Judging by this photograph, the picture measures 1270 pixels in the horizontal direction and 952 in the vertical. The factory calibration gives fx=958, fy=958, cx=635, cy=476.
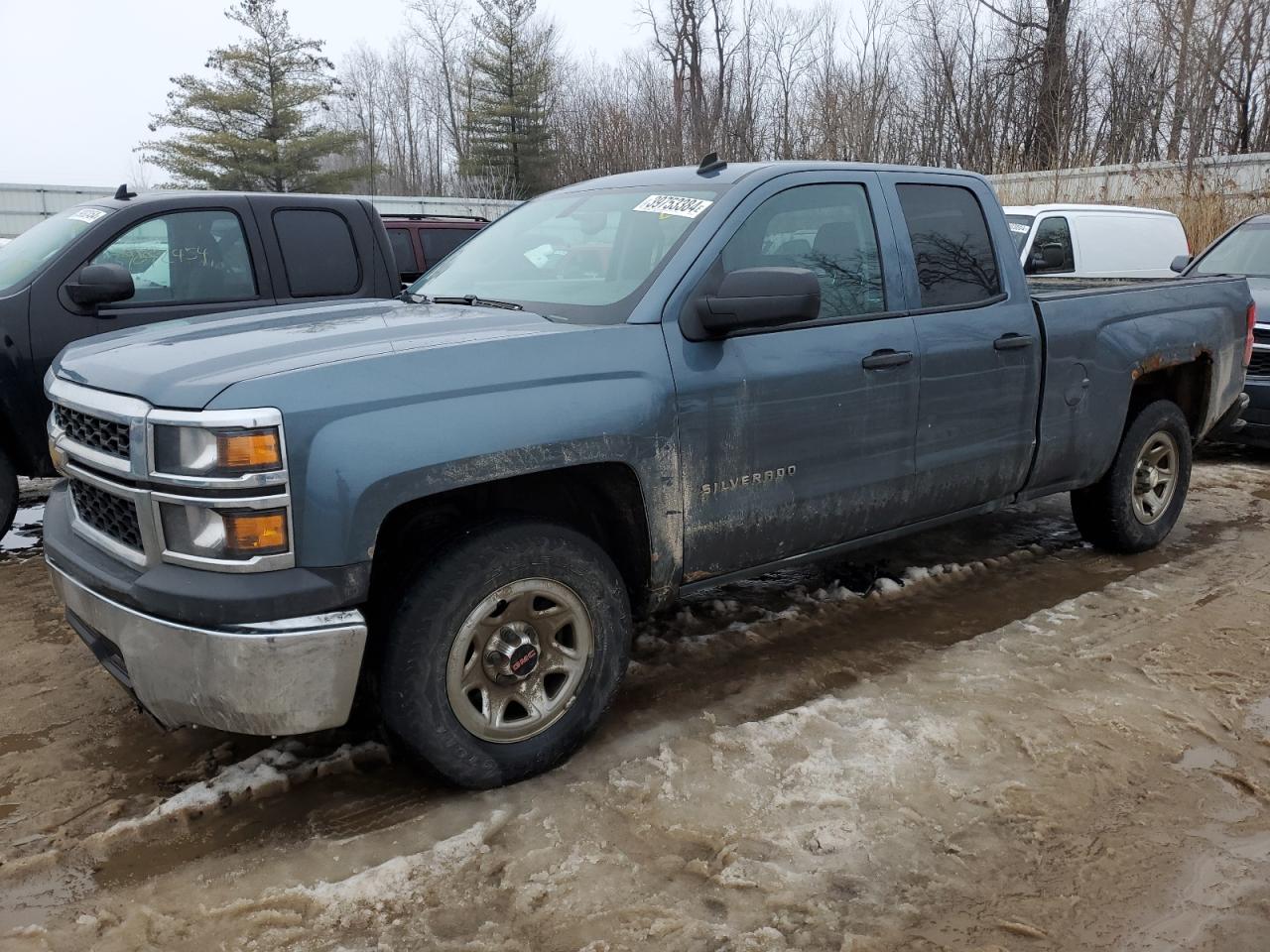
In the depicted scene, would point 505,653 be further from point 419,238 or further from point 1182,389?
point 419,238

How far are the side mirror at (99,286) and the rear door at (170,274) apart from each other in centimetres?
7

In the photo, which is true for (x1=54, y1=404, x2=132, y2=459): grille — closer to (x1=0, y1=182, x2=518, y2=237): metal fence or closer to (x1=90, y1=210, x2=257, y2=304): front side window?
(x1=90, y1=210, x2=257, y2=304): front side window

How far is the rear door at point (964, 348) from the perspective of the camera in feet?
12.7

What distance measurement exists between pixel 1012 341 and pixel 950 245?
1.62 feet

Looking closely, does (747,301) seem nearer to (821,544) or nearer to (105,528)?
(821,544)

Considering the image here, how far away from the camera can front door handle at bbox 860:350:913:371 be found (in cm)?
359

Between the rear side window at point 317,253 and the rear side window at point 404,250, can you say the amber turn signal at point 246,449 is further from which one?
the rear side window at point 404,250

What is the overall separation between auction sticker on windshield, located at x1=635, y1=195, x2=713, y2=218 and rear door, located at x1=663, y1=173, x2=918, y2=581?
0.15 m

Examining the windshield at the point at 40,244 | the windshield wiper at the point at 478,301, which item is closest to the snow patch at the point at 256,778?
the windshield wiper at the point at 478,301

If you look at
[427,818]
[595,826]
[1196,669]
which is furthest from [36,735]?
[1196,669]

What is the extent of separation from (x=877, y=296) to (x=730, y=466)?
1.05 meters

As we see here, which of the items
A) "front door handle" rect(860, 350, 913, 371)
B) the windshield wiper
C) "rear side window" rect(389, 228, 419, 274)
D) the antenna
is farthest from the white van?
the windshield wiper

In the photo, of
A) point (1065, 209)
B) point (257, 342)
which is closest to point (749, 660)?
point (257, 342)

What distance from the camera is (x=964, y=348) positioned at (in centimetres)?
394
